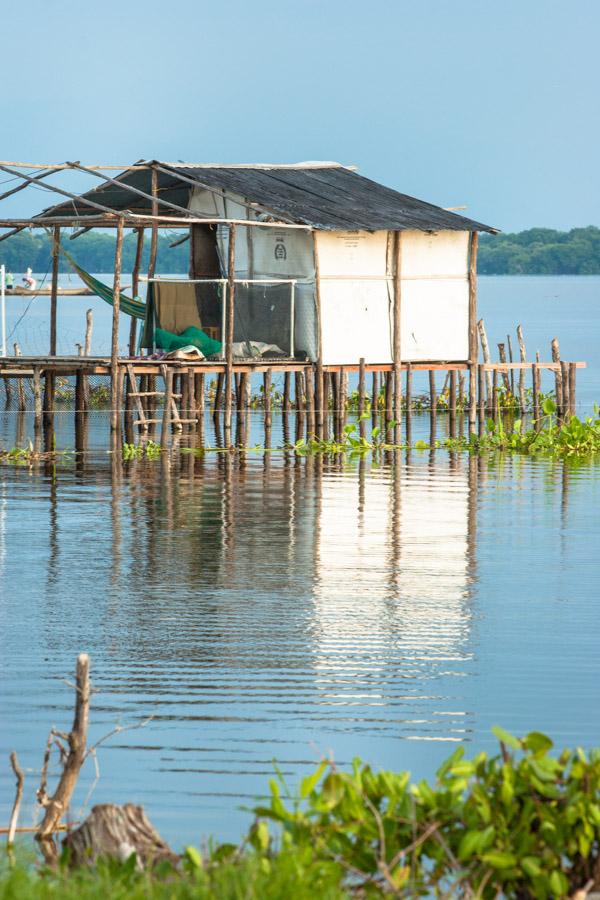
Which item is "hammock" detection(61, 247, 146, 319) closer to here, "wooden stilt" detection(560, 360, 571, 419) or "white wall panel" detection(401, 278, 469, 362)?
"white wall panel" detection(401, 278, 469, 362)

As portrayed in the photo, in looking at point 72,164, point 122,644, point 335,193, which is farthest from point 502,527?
point 335,193

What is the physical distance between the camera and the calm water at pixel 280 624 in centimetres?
794

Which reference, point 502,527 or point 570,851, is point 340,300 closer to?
point 502,527

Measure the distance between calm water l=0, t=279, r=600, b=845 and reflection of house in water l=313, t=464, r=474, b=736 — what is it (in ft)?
0.10

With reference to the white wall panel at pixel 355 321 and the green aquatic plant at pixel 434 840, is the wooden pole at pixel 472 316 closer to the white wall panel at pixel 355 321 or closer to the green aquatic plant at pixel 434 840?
the white wall panel at pixel 355 321

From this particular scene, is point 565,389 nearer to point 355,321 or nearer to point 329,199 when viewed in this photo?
point 355,321

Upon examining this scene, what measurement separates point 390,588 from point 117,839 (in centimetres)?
673

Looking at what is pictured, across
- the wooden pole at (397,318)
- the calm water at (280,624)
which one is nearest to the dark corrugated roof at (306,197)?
the wooden pole at (397,318)

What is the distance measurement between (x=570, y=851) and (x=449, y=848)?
0.41 meters

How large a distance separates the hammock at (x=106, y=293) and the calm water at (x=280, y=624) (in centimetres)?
579

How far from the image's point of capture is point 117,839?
5664 mm

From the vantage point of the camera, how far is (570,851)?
17.7 feet

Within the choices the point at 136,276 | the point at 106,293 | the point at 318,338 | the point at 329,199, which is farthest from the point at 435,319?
the point at 106,293

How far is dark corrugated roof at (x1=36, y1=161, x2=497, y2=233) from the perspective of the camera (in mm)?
24484
